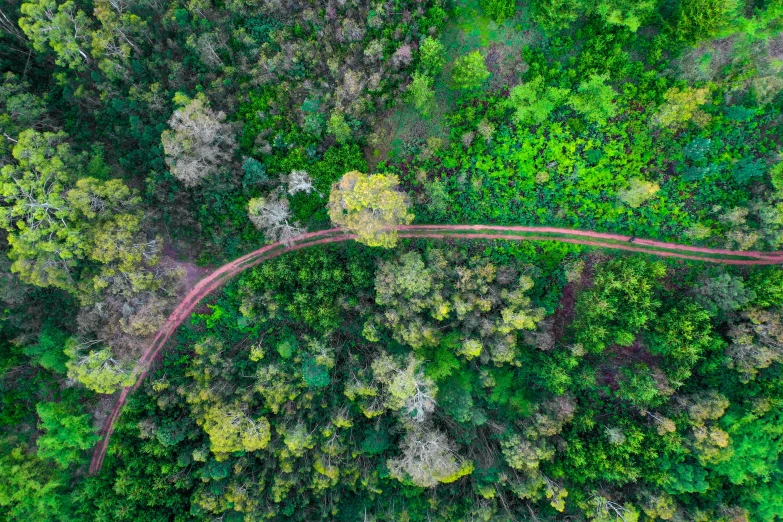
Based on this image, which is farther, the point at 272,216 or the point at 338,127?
the point at 272,216

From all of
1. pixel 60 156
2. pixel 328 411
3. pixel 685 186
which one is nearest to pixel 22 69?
pixel 60 156

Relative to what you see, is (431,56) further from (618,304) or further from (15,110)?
(15,110)

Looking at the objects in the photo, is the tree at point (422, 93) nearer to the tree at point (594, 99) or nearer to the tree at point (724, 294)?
the tree at point (594, 99)

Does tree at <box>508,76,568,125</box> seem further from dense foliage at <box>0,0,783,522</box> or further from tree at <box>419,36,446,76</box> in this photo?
tree at <box>419,36,446,76</box>

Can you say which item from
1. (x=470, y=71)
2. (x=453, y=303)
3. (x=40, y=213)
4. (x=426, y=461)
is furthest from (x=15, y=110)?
(x=426, y=461)

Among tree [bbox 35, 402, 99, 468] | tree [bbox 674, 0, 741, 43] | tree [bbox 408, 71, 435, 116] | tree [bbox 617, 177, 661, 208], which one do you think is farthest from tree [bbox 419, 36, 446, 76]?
tree [bbox 35, 402, 99, 468]

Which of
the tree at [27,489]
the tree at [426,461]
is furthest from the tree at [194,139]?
the tree at [426,461]
